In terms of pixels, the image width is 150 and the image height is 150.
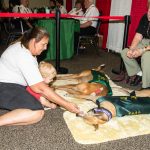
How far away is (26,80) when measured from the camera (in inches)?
90.8

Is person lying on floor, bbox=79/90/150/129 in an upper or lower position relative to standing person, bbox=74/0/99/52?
lower

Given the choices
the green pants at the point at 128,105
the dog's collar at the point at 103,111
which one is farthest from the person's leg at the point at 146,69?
the dog's collar at the point at 103,111

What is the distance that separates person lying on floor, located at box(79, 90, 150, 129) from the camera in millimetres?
2418

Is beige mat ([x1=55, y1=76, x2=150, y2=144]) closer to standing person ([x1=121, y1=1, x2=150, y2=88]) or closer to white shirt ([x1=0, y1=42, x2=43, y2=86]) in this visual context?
white shirt ([x1=0, y1=42, x2=43, y2=86])

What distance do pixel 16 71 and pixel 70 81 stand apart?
150 cm

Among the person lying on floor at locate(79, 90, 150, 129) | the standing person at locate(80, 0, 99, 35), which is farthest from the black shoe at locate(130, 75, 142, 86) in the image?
the standing person at locate(80, 0, 99, 35)

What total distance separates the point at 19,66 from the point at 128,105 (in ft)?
3.97

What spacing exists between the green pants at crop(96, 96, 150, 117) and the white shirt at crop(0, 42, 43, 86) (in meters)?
0.82

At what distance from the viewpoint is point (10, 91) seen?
238cm

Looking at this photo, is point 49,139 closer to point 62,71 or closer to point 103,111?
point 103,111

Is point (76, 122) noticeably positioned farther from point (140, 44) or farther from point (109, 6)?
point (109, 6)

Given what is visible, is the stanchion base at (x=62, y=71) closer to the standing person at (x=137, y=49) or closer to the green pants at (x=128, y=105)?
the standing person at (x=137, y=49)

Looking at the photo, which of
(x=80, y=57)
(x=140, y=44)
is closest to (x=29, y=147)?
(x=140, y=44)

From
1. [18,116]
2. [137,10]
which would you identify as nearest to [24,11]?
[137,10]
